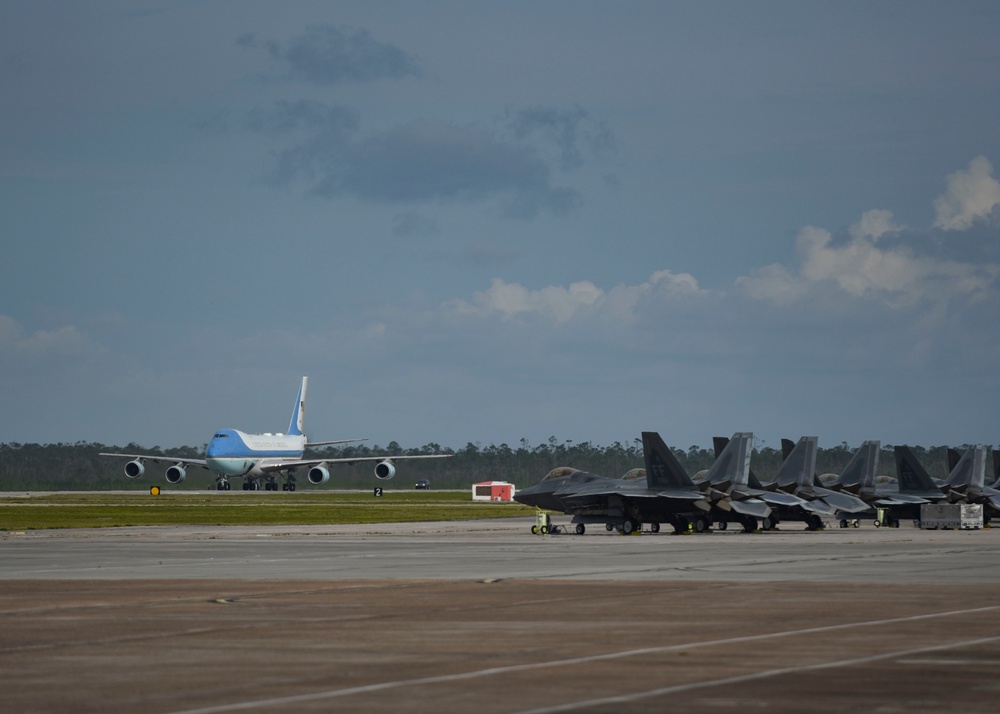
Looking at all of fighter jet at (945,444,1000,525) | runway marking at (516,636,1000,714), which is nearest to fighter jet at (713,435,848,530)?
fighter jet at (945,444,1000,525)

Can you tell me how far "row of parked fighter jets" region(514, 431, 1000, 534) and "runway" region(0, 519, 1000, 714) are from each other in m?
19.1

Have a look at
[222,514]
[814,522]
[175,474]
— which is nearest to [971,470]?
[814,522]

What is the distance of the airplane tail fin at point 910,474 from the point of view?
7650cm

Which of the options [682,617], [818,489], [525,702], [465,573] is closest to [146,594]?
[465,573]

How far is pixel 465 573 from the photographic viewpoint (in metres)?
32.3

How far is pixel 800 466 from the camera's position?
69.9m

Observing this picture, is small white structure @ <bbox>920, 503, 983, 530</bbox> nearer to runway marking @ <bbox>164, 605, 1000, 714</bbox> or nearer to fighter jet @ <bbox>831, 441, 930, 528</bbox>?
fighter jet @ <bbox>831, 441, 930, 528</bbox>

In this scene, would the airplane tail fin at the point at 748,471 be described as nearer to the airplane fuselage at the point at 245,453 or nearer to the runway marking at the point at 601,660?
the runway marking at the point at 601,660

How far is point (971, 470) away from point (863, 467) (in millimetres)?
6564

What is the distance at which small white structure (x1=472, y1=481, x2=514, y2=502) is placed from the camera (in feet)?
420

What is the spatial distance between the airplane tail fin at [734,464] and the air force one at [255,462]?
69798 millimetres

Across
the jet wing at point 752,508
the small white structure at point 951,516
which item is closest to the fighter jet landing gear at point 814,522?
the jet wing at point 752,508

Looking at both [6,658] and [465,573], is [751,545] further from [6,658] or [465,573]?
[6,658]

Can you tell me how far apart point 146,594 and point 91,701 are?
13.2 m
